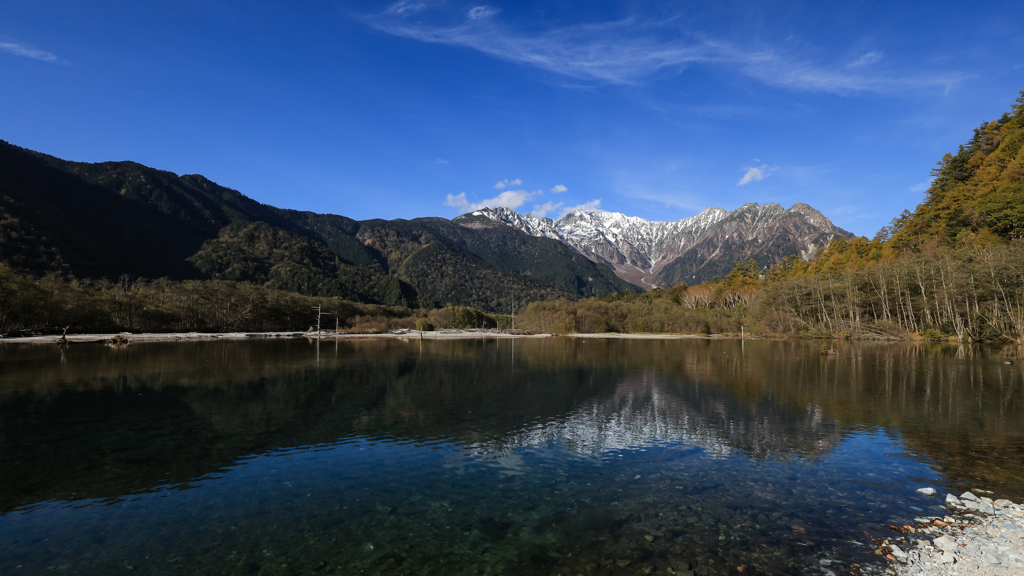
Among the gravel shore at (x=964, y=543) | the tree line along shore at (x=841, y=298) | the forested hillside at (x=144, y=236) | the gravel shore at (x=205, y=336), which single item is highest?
the forested hillside at (x=144, y=236)

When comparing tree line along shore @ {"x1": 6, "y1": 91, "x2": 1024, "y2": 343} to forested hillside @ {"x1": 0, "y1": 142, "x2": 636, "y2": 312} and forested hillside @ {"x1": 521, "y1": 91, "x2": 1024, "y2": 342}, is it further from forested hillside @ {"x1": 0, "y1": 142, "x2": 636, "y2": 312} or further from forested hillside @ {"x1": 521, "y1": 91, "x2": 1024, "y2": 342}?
forested hillside @ {"x1": 0, "y1": 142, "x2": 636, "y2": 312}

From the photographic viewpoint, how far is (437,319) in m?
109

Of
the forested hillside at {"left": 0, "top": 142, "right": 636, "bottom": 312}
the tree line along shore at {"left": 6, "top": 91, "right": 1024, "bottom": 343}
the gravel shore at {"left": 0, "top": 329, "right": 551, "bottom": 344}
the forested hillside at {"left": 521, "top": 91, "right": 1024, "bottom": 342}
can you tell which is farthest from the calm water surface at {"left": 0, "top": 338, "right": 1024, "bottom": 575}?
the forested hillside at {"left": 0, "top": 142, "right": 636, "bottom": 312}

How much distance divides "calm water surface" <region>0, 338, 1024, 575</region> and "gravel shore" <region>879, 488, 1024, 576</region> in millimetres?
380

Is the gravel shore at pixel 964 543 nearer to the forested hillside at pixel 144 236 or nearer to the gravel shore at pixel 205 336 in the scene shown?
the gravel shore at pixel 205 336

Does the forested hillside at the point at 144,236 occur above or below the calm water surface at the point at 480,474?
above

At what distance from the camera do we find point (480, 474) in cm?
1081

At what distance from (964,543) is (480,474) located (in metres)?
8.39

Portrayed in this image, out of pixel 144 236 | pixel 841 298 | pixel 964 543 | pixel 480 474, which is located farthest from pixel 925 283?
pixel 144 236

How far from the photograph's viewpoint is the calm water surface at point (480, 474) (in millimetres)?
7113

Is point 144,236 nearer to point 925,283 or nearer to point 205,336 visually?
point 205,336

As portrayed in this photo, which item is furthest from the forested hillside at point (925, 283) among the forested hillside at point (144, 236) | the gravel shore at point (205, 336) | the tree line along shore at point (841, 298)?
the forested hillside at point (144, 236)

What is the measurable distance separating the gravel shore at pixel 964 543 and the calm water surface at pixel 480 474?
380mm

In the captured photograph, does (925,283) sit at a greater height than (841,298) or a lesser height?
greater
